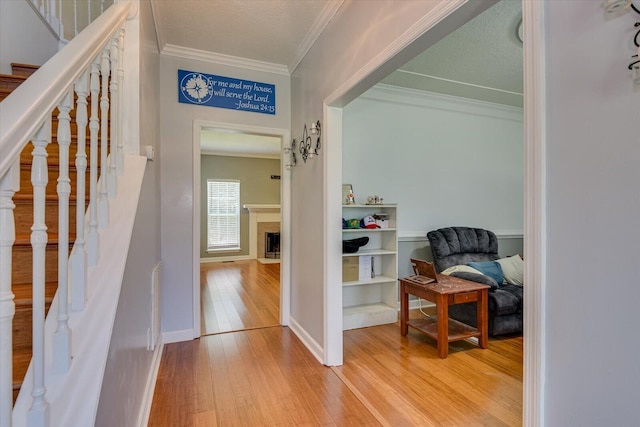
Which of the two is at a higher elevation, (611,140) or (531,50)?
(531,50)

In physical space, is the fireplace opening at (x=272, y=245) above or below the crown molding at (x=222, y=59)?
below

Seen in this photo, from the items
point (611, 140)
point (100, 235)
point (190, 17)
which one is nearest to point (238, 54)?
point (190, 17)

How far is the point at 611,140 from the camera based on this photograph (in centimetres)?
79

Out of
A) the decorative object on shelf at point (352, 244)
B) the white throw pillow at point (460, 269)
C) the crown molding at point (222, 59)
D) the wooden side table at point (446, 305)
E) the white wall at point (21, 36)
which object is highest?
the crown molding at point (222, 59)

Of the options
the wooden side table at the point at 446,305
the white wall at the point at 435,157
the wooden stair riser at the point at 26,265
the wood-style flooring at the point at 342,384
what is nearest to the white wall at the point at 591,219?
the wood-style flooring at the point at 342,384

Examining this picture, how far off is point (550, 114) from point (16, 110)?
4.42 ft

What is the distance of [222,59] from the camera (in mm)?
3061

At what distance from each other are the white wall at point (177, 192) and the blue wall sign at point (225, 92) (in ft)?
0.18

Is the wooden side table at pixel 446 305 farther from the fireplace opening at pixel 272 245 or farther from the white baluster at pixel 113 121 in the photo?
the fireplace opening at pixel 272 245

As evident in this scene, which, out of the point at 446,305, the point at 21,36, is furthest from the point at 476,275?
the point at 21,36

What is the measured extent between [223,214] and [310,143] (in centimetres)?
536

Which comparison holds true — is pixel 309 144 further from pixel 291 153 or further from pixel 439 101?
pixel 439 101

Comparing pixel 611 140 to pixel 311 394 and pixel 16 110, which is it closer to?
pixel 16 110

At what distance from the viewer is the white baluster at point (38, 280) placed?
662mm
